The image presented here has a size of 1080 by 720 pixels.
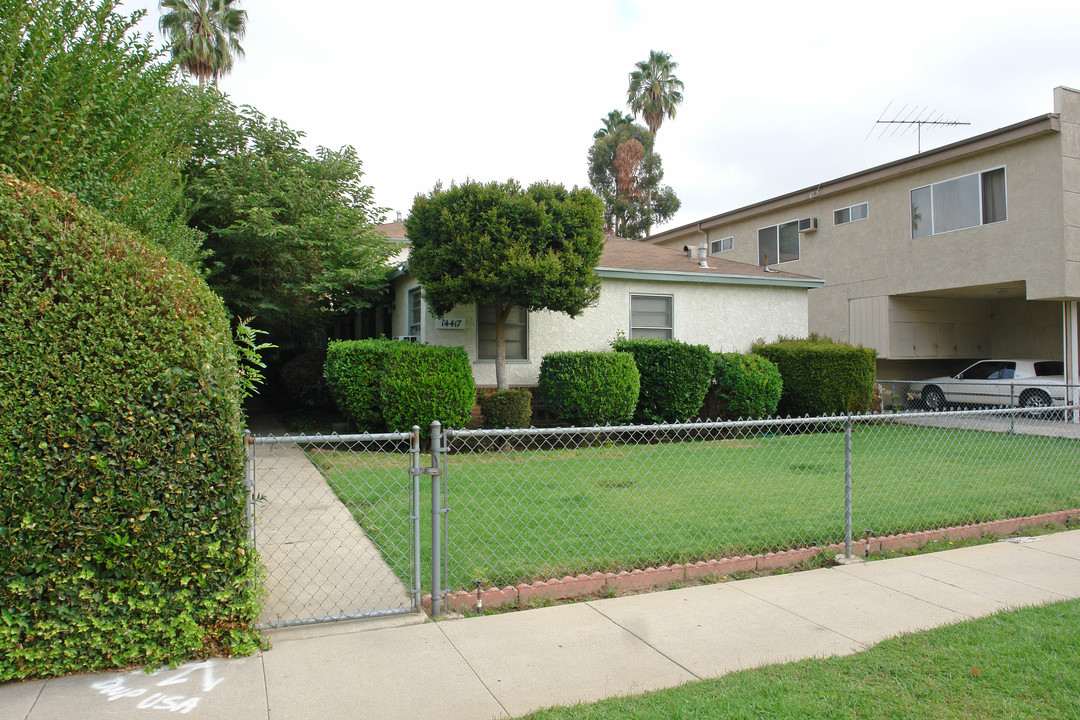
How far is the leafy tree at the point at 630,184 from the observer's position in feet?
126

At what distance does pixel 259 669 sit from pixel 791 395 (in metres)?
12.9

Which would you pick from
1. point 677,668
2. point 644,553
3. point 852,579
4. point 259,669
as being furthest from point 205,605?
point 852,579

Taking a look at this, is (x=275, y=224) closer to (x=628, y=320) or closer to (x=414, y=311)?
(x=414, y=311)

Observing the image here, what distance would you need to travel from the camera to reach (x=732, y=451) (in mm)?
10539

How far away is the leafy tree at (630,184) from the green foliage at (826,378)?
999 inches

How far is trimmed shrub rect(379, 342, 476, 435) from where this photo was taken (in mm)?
10977

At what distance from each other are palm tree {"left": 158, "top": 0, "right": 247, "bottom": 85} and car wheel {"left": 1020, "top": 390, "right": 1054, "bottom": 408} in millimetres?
26696

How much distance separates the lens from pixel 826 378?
46.4ft

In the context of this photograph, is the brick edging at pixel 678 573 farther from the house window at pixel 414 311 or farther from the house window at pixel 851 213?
the house window at pixel 851 213

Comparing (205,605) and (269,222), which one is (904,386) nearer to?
(269,222)

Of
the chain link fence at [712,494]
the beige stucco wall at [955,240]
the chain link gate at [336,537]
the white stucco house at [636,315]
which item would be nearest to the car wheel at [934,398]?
the beige stucco wall at [955,240]

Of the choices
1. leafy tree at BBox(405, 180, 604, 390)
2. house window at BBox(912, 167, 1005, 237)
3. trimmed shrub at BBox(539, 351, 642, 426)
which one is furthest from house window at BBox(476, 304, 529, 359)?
house window at BBox(912, 167, 1005, 237)

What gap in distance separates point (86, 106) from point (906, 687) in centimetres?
756

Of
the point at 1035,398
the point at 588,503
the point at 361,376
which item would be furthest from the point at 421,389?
the point at 1035,398
